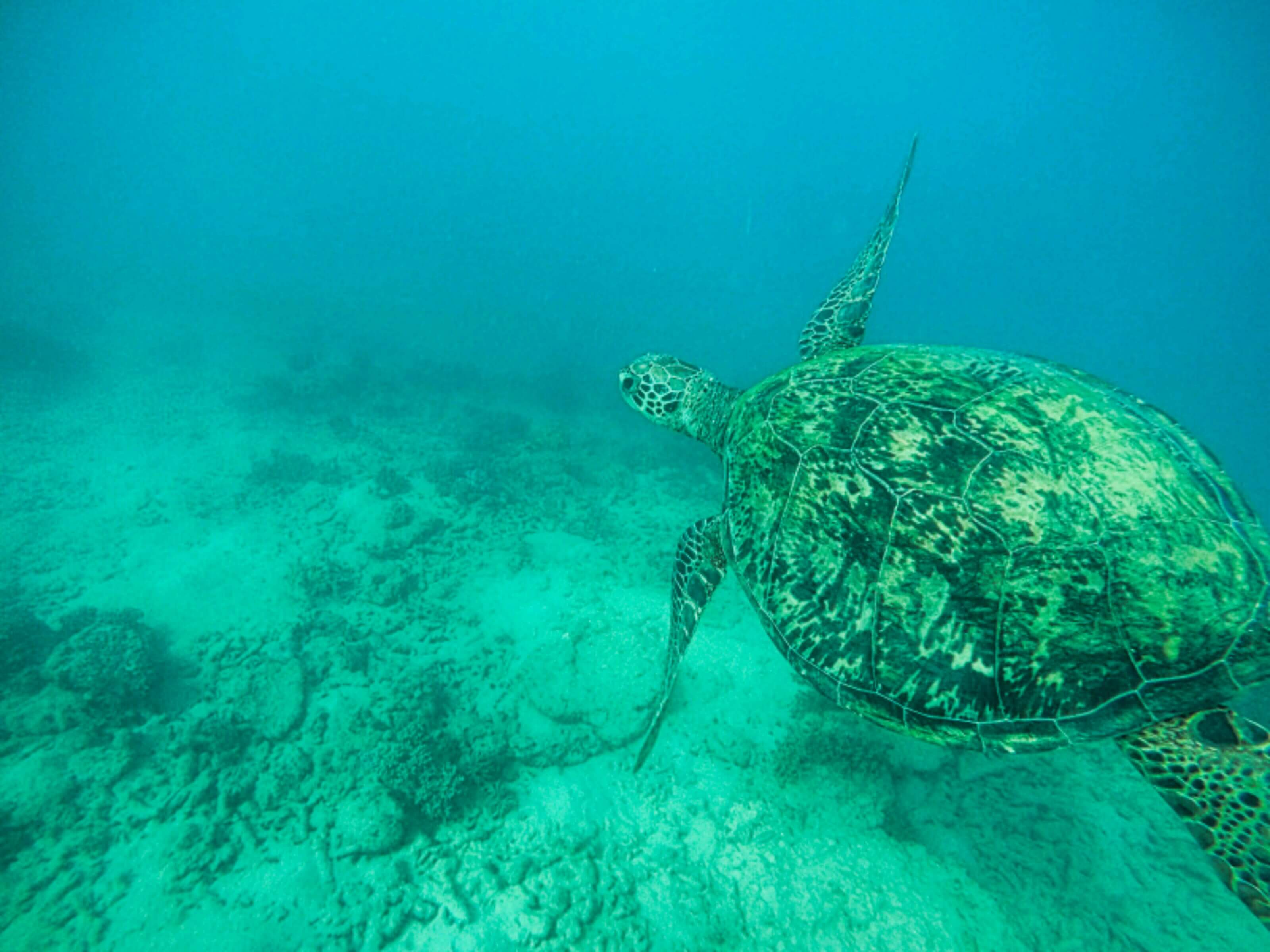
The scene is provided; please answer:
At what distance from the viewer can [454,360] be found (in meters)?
18.6

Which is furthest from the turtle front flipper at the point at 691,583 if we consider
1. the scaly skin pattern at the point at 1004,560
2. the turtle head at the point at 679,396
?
the turtle head at the point at 679,396

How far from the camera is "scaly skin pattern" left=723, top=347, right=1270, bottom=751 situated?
6.57 ft

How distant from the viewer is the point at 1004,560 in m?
2.14

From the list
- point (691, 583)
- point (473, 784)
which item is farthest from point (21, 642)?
point (691, 583)

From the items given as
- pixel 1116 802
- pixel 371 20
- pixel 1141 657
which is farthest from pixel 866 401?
pixel 371 20

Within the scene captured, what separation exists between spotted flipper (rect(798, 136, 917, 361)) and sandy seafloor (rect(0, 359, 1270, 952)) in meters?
3.34

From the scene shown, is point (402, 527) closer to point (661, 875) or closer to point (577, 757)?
point (577, 757)

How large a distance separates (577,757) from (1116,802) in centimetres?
450

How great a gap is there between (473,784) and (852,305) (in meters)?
5.48

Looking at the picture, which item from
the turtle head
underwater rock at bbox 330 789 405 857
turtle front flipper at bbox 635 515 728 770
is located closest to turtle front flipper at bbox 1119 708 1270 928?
turtle front flipper at bbox 635 515 728 770

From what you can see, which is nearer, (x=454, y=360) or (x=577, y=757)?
(x=577, y=757)

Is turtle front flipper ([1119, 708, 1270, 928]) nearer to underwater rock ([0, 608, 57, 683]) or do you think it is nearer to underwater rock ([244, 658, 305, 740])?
underwater rock ([244, 658, 305, 740])

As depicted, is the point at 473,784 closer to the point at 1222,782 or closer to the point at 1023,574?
the point at 1023,574

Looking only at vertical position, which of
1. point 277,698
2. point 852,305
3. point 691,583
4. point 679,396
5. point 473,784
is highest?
point 852,305
